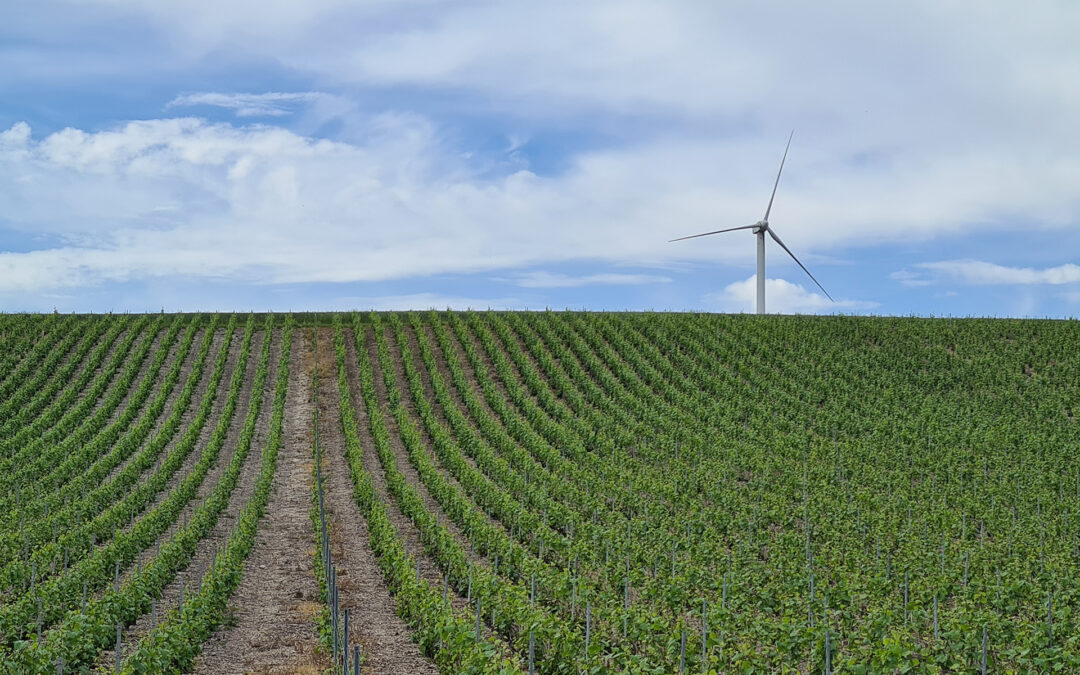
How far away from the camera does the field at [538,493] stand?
1603 centimetres

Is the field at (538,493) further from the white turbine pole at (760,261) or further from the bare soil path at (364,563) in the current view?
the white turbine pole at (760,261)

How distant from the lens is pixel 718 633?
15805 mm

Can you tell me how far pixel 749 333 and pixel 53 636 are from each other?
43.6 meters

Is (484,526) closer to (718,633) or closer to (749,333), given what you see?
(718,633)

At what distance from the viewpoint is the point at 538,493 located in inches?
1118

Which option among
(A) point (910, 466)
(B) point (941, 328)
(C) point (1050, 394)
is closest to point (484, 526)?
(A) point (910, 466)

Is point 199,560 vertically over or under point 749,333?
under

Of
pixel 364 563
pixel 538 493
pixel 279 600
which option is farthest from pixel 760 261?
pixel 279 600

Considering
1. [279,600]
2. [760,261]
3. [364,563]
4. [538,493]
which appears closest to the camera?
[279,600]

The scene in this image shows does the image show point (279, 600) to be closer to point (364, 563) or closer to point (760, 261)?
point (364, 563)

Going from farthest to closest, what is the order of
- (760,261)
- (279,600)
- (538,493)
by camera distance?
(760,261), (538,493), (279,600)

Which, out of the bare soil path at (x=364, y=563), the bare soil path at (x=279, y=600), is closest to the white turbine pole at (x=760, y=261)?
the bare soil path at (x=364, y=563)

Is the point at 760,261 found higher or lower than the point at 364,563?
higher

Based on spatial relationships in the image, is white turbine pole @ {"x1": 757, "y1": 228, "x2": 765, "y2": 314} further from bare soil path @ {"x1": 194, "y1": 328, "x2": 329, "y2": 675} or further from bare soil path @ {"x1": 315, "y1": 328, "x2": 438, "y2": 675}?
bare soil path @ {"x1": 194, "y1": 328, "x2": 329, "y2": 675}
